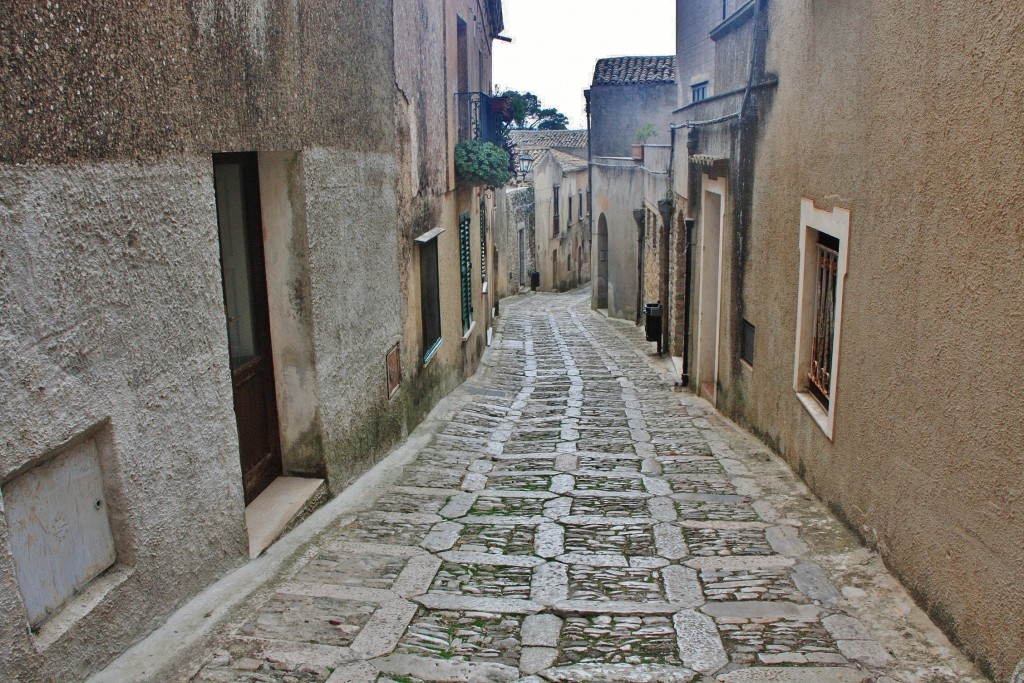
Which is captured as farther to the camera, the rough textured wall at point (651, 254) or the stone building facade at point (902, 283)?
the rough textured wall at point (651, 254)

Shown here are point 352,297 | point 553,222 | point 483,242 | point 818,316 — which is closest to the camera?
point 352,297

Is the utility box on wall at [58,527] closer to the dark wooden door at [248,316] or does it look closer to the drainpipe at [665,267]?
the dark wooden door at [248,316]

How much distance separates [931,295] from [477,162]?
7.64 m

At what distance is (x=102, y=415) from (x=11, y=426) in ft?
1.53

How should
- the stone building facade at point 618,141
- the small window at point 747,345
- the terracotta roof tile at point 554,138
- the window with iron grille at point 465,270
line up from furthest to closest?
the terracotta roof tile at point 554,138 → the stone building facade at point 618,141 → the window with iron grille at point 465,270 → the small window at point 747,345

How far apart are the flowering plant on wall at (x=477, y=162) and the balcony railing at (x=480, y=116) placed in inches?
24.9

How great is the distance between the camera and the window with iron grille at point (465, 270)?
11.5m

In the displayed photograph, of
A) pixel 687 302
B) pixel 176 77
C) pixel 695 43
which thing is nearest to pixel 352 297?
pixel 176 77

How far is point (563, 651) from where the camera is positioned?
12.4 feet

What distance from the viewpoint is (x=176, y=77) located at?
3660 millimetres

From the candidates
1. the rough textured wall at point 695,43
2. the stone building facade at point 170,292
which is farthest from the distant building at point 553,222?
the stone building facade at point 170,292

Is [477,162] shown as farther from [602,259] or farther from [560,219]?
[560,219]

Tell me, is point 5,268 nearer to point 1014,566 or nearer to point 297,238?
point 297,238

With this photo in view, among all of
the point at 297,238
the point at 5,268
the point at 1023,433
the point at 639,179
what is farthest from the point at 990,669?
the point at 639,179
